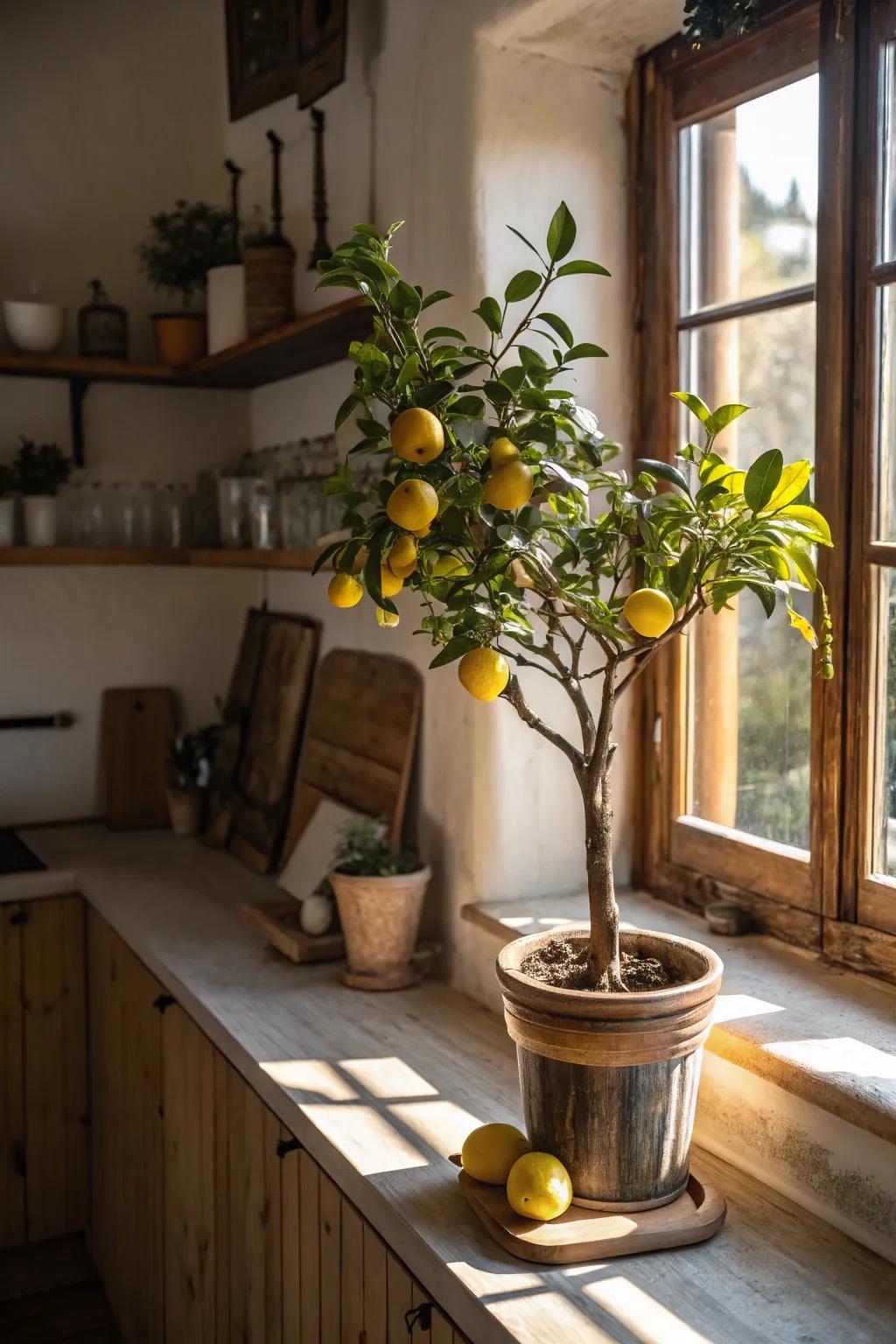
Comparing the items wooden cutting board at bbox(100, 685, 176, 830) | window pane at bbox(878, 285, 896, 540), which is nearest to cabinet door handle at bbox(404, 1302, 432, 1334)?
window pane at bbox(878, 285, 896, 540)

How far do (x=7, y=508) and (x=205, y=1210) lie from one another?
5.35 feet

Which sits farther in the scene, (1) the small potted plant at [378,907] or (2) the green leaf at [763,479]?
(1) the small potted plant at [378,907]

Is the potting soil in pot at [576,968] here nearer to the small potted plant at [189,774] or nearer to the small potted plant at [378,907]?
the small potted plant at [378,907]

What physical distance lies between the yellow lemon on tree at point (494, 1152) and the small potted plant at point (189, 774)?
1789 millimetres

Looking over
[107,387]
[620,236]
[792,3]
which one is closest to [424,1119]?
[620,236]

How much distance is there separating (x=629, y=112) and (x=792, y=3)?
0.38 metres

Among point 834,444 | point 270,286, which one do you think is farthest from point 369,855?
point 270,286

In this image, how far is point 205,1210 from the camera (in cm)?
207

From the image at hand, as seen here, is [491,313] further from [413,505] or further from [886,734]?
[886,734]

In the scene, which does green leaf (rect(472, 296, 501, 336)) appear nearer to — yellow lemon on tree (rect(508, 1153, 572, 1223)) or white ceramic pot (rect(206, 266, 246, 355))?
yellow lemon on tree (rect(508, 1153, 572, 1223))

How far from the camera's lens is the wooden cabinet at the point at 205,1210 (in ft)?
5.02

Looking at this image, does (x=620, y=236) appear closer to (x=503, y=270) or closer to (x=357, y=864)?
(x=503, y=270)

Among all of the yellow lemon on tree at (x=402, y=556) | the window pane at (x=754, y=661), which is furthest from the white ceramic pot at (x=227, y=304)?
the yellow lemon on tree at (x=402, y=556)

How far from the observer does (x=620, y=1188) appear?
1312 millimetres
